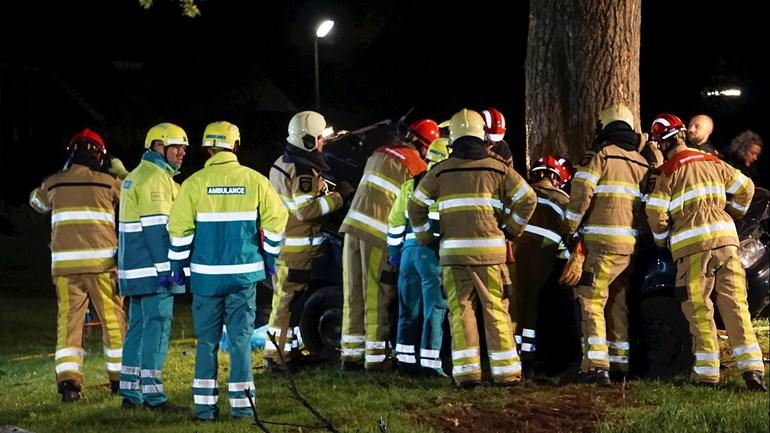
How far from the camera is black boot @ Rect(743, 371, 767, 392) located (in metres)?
8.41

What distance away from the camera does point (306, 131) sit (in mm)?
9539

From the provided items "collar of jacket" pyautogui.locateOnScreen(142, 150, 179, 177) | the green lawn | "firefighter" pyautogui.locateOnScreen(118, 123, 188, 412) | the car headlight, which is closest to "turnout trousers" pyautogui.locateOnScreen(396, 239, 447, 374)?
the green lawn

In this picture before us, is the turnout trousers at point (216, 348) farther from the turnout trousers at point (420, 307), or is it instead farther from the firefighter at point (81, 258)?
the turnout trousers at point (420, 307)

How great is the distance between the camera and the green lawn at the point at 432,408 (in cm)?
733

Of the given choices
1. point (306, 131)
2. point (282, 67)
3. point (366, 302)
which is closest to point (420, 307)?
point (366, 302)

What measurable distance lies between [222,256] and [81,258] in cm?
173

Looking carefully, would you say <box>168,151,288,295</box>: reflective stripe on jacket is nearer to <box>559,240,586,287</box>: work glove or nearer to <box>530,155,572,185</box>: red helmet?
<box>559,240,586,287</box>: work glove

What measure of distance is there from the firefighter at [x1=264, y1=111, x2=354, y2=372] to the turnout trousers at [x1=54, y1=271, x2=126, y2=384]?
1.36 meters

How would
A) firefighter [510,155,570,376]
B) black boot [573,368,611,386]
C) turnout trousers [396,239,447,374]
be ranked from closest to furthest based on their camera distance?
black boot [573,368,611,386]
turnout trousers [396,239,447,374]
firefighter [510,155,570,376]

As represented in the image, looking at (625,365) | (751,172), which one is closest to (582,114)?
(751,172)

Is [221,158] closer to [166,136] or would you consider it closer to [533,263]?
[166,136]

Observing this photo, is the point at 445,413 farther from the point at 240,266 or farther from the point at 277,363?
the point at 277,363

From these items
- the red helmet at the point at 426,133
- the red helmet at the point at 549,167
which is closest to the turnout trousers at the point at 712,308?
the red helmet at the point at 549,167

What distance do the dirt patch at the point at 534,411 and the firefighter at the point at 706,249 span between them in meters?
0.78
